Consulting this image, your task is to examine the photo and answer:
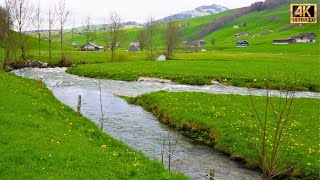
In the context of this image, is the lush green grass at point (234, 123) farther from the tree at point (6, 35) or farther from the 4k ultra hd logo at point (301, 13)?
the tree at point (6, 35)

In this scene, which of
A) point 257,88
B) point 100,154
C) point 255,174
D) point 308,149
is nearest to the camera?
point 100,154

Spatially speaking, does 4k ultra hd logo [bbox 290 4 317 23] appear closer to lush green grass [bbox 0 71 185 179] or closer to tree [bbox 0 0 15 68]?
lush green grass [bbox 0 71 185 179]

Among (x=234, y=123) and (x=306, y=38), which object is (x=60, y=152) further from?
(x=306, y=38)

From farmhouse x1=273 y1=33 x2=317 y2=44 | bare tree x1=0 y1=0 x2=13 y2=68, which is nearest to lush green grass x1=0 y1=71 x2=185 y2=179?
bare tree x1=0 y1=0 x2=13 y2=68

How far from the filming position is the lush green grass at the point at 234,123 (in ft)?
62.4

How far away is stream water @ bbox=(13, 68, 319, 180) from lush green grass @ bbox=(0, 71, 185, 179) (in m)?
2.29

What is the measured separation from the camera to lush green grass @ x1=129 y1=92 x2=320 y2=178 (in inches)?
749

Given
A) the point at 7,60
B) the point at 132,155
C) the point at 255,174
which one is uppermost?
the point at 7,60

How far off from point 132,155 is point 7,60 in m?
60.2

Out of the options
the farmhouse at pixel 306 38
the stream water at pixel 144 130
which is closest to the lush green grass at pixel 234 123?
the stream water at pixel 144 130

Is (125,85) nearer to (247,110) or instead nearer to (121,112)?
(121,112)

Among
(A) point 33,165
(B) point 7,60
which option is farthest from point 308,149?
(B) point 7,60

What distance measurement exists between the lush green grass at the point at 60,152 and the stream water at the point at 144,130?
7.51 ft

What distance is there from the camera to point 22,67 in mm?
72250
